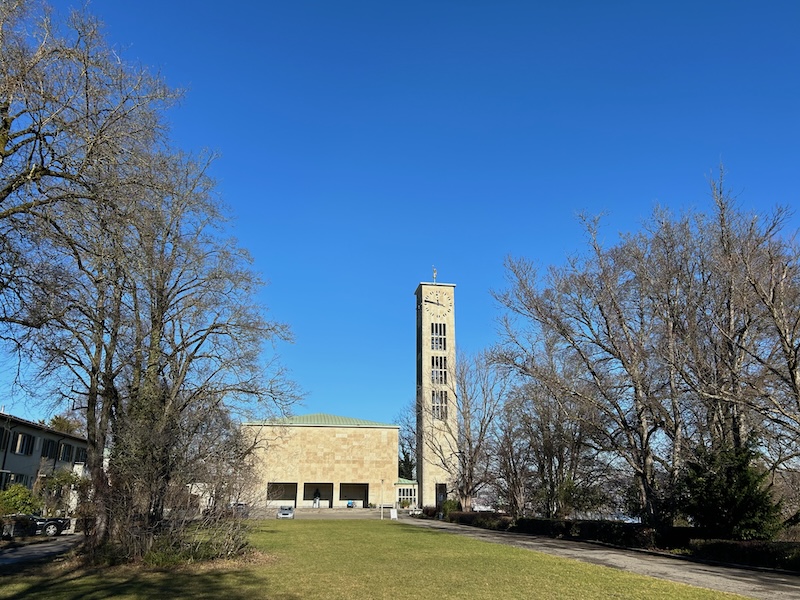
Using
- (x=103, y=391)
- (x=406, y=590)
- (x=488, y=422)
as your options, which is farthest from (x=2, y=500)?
(x=488, y=422)

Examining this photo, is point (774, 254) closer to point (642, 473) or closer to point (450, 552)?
point (642, 473)

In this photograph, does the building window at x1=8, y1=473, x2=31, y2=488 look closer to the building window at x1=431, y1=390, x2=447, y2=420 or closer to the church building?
the building window at x1=431, y1=390, x2=447, y2=420

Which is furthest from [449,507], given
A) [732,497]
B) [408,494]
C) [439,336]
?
[408,494]

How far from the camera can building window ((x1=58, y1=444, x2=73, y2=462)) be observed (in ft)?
158

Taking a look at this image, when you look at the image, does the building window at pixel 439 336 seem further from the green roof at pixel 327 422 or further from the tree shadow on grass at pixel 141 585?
the tree shadow on grass at pixel 141 585

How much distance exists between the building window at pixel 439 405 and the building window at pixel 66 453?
32051 millimetres

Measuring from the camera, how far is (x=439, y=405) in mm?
56438

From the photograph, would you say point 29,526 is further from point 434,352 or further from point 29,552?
point 434,352

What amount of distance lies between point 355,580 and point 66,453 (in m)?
45.7

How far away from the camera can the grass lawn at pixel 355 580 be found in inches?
456

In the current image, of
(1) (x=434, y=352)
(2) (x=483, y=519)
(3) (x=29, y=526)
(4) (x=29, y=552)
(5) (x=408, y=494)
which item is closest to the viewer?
(4) (x=29, y=552)

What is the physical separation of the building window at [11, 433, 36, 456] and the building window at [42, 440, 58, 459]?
2.15 meters

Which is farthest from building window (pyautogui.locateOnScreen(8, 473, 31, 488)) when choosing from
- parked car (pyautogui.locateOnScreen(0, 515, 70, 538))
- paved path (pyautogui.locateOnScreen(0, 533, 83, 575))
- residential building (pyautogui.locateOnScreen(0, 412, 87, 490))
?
paved path (pyautogui.locateOnScreen(0, 533, 83, 575))

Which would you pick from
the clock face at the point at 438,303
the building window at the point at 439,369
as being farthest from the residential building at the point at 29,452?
the clock face at the point at 438,303
